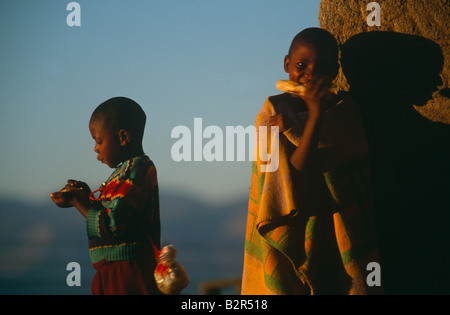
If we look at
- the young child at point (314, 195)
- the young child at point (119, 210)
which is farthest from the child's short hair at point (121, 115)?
the young child at point (314, 195)

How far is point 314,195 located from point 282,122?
45 centimetres

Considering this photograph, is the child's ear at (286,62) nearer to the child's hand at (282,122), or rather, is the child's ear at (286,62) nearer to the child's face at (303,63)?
the child's face at (303,63)

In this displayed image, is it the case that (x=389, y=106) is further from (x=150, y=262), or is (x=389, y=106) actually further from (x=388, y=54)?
(x=150, y=262)

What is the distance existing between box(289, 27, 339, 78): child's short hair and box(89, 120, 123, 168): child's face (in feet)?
3.92

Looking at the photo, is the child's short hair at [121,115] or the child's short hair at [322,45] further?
the child's short hair at [121,115]

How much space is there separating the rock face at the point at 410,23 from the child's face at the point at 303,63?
0.66 metres

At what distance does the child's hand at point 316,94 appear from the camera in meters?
2.91

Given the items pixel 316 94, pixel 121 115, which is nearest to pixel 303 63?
pixel 316 94

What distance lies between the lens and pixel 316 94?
9.89ft

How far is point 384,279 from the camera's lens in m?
3.55

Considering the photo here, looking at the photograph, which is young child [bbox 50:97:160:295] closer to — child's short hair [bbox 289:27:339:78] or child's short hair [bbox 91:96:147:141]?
child's short hair [bbox 91:96:147:141]

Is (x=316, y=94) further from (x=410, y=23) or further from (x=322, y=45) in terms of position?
(x=410, y=23)
